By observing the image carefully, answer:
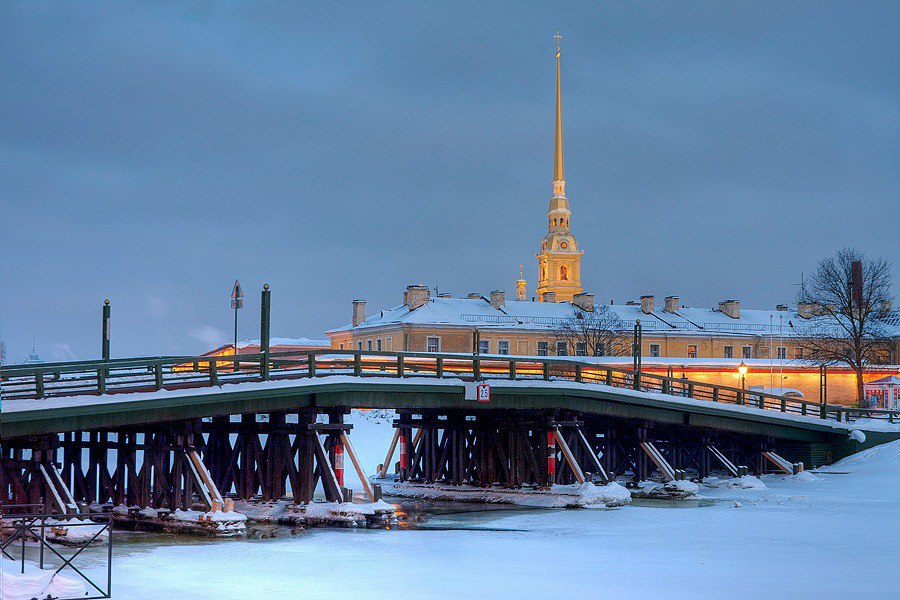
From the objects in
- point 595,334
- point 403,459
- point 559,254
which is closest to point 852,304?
point 595,334

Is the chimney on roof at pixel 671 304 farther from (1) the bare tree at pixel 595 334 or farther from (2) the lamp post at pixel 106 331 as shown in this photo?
(2) the lamp post at pixel 106 331

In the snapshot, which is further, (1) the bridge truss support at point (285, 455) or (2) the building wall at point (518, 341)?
(2) the building wall at point (518, 341)

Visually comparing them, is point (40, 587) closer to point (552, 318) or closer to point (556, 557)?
point (556, 557)

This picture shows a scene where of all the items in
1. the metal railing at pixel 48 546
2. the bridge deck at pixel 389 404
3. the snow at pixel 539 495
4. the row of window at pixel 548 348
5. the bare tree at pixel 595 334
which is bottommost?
the snow at pixel 539 495

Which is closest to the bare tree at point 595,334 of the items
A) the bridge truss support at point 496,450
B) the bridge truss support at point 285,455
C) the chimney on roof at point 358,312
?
the chimney on roof at point 358,312

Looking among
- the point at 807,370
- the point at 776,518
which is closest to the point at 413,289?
the point at 807,370

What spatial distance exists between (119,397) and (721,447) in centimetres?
2711

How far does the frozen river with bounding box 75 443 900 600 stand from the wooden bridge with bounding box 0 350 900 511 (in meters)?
2.74

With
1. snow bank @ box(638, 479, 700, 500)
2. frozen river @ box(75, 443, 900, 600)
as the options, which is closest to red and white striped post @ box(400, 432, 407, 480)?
frozen river @ box(75, 443, 900, 600)

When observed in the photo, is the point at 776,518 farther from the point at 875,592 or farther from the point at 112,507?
the point at 112,507

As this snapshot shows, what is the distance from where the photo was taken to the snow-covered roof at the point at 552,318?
317 ft

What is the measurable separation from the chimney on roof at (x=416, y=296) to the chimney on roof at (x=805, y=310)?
32.7 meters

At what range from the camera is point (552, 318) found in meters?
102

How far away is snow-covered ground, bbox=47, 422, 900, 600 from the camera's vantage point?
74.0 feet
